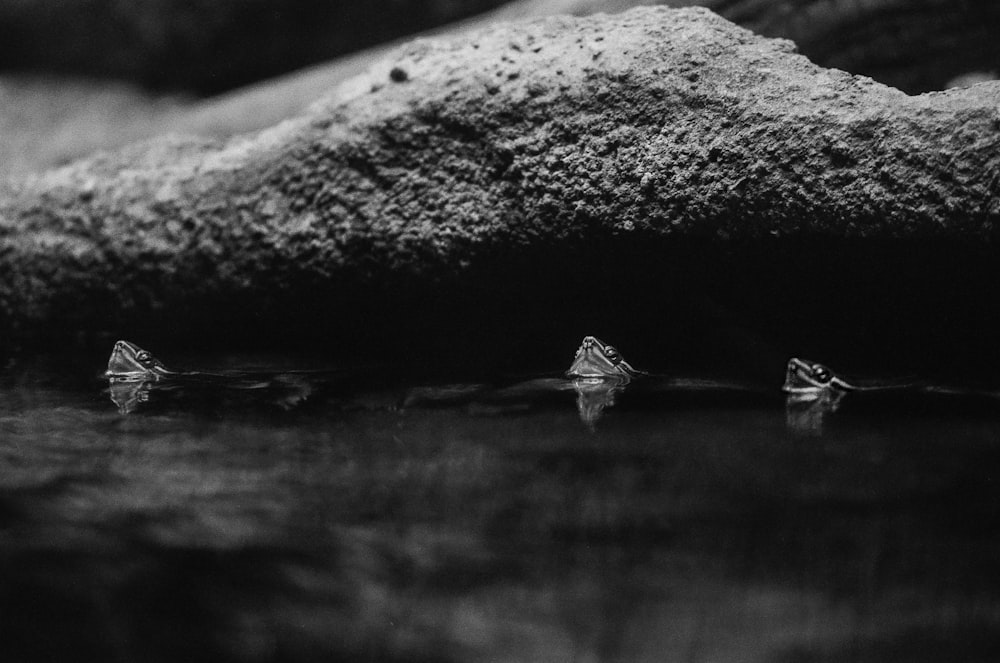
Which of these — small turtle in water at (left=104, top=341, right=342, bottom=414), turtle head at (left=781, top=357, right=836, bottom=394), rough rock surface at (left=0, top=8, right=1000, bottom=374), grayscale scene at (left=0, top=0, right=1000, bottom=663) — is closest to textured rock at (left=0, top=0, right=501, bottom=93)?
grayscale scene at (left=0, top=0, right=1000, bottom=663)

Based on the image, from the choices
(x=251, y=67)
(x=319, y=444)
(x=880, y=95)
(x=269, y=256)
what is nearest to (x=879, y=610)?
(x=319, y=444)

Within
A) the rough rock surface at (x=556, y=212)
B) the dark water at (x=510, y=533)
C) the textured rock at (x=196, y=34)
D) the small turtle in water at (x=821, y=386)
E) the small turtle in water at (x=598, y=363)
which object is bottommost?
the dark water at (x=510, y=533)

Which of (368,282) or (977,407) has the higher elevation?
(368,282)

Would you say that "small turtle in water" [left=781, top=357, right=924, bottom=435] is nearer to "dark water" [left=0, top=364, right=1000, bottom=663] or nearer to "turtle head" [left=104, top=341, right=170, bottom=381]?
"dark water" [left=0, top=364, right=1000, bottom=663]

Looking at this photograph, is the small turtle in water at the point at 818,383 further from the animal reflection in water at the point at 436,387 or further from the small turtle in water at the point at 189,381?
the small turtle in water at the point at 189,381

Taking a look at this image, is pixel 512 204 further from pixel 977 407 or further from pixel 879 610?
pixel 879 610

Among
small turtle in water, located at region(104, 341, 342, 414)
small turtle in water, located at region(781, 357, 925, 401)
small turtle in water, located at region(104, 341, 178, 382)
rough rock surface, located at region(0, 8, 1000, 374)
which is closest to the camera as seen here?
rough rock surface, located at region(0, 8, 1000, 374)

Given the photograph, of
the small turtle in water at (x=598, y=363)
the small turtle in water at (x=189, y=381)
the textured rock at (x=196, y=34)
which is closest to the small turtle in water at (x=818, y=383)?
the small turtle in water at (x=598, y=363)

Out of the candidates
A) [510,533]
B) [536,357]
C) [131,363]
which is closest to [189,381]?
[131,363]
